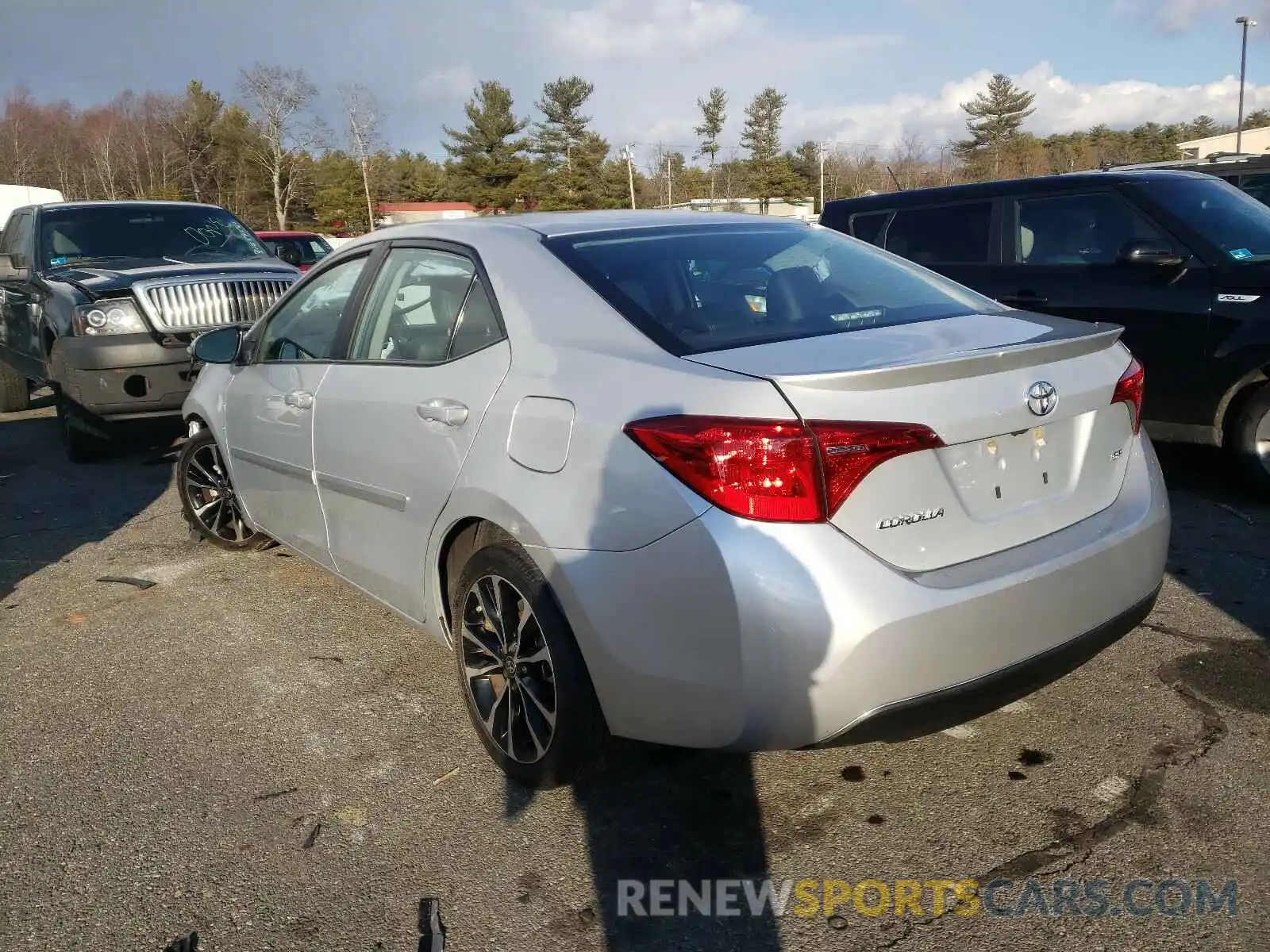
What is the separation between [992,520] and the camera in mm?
2488

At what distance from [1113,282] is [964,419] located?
4.00 metres

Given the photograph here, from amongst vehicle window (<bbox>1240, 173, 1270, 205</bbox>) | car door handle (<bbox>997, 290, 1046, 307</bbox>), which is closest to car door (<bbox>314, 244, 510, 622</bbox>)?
car door handle (<bbox>997, 290, 1046, 307</bbox>)

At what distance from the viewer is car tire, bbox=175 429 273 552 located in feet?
17.1

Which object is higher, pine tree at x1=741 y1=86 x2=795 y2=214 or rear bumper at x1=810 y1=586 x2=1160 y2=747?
pine tree at x1=741 y1=86 x2=795 y2=214

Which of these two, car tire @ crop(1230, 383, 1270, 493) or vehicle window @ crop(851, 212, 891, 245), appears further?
vehicle window @ crop(851, 212, 891, 245)

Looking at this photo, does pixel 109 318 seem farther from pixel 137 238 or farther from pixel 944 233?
pixel 944 233

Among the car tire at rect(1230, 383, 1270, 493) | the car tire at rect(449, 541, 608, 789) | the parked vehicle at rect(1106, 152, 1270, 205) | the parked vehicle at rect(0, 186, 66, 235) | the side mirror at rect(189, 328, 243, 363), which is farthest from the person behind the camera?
the parked vehicle at rect(0, 186, 66, 235)

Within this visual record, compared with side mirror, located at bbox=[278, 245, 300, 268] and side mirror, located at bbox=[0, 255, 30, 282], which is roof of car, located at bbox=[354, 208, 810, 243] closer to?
side mirror, located at bbox=[0, 255, 30, 282]

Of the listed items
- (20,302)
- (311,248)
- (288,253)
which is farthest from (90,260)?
(311,248)

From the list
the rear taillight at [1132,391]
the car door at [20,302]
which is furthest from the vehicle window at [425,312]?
the car door at [20,302]

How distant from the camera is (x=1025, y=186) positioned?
249 inches

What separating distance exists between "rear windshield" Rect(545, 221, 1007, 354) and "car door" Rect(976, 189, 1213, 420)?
2700mm

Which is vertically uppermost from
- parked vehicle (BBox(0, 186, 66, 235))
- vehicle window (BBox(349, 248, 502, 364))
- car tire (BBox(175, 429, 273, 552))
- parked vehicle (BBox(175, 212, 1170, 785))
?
parked vehicle (BBox(0, 186, 66, 235))

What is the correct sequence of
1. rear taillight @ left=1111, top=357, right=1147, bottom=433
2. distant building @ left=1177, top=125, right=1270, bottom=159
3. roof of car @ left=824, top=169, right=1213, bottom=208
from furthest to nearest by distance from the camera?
distant building @ left=1177, top=125, right=1270, bottom=159, roof of car @ left=824, top=169, right=1213, bottom=208, rear taillight @ left=1111, top=357, right=1147, bottom=433
